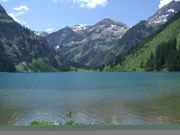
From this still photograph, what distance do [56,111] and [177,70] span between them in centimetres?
13397

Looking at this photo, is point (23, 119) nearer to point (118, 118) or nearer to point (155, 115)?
point (118, 118)

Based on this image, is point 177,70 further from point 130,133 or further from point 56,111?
point 130,133

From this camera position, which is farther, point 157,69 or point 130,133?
point 157,69

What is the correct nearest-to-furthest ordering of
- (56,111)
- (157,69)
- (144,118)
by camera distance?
(144,118), (56,111), (157,69)

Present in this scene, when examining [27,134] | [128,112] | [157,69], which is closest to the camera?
[27,134]

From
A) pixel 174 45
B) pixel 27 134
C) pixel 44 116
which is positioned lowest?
pixel 44 116

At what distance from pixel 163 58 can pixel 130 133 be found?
16229cm

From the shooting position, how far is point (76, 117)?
30.8 metres

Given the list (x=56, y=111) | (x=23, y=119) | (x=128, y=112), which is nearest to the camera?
(x=23, y=119)

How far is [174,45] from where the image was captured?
168 m

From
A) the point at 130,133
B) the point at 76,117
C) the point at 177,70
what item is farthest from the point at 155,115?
the point at 177,70

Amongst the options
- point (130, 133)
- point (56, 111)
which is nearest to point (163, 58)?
point (56, 111)

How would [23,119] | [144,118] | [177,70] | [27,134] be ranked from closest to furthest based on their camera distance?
[27,134] < [144,118] < [23,119] < [177,70]

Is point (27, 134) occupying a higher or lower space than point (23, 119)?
higher
